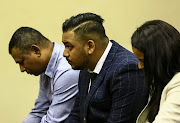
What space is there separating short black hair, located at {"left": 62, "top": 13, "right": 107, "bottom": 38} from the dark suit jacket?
0.13 meters

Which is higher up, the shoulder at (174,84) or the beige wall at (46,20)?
the beige wall at (46,20)

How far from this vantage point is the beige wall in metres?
2.57

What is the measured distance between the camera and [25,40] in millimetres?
1863

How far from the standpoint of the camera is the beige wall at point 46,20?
8.44 ft

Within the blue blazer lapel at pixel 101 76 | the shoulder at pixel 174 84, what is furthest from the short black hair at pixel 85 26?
the shoulder at pixel 174 84

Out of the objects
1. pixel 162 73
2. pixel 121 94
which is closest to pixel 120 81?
pixel 121 94

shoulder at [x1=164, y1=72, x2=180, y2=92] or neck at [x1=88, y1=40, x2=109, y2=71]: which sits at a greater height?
neck at [x1=88, y1=40, x2=109, y2=71]

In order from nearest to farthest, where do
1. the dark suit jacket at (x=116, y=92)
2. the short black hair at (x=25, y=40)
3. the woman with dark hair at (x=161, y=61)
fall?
the woman with dark hair at (x=161, y=61), the dark suit jacket at (x=116, y=92), the short black hair at (x=25, y=40)

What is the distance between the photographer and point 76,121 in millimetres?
1822

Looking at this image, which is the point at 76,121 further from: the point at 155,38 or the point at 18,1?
the point at 18,1

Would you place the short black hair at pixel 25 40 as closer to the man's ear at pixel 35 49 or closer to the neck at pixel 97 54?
the man's ear at pixel 35 49

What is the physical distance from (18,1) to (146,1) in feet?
3.68

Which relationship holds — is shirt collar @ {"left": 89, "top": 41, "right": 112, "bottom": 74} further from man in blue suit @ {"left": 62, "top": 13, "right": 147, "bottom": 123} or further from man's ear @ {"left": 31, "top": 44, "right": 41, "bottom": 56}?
man's ear @ {"left": 31, "top": 44, "right": 41, "bottom": 56}

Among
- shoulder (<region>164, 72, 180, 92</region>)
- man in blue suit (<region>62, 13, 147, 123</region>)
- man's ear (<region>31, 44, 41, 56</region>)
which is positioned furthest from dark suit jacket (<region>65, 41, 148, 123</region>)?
man's ear (<region>31, 44, 41, 56</region>)
